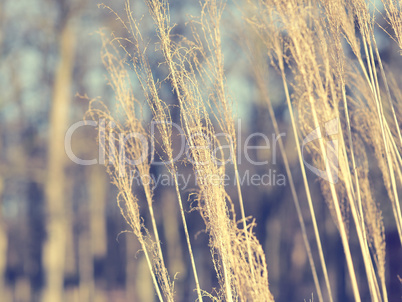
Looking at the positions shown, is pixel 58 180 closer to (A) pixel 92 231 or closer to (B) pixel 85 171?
(B) pixel 85 171

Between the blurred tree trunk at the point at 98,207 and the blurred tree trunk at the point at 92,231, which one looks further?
the blurred tree trunk at the point at 92,231

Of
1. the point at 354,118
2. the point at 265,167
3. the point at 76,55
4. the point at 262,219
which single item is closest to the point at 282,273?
the point at 262,219

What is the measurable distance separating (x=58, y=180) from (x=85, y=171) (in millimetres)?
2528

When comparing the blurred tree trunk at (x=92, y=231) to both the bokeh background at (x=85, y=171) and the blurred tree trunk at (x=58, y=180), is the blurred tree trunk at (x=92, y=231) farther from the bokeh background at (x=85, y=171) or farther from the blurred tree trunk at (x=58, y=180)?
the blurred tree trunk at (x=58, y=180)

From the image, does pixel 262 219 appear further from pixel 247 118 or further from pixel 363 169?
pixel 363 169

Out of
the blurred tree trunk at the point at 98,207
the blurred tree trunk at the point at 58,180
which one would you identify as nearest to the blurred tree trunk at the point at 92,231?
the blurred tree trunk at the point at 98,207

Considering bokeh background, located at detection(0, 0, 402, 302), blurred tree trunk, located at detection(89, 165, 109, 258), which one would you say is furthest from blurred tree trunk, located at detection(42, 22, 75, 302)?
blurred tree trunk, located at detection(89, 165, 109, 258)

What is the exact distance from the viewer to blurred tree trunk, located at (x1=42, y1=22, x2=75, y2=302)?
6586 mm

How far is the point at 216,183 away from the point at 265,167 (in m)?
6.64

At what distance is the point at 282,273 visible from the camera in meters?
9.36

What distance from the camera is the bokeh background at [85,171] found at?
6.91 m

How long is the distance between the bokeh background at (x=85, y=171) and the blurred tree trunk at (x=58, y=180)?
0.6 inches

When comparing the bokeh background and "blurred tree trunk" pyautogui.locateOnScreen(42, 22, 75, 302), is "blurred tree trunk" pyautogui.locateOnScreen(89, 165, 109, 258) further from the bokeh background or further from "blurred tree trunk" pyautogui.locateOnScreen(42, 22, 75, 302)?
"blurred tree trunk" pyautogui.locateOnScreen(42, 22, 75, 302)

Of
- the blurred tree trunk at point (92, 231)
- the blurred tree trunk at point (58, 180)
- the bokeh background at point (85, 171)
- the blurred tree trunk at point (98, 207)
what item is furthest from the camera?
the blurred tree trunk at point (92, 231)
